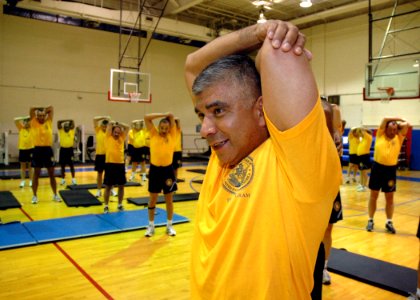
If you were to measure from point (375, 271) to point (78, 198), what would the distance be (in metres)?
5.58

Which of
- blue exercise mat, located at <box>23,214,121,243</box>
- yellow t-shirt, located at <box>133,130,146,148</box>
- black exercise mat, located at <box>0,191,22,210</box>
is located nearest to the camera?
blue exercise mat, located at <box>23,214,121,243</box>

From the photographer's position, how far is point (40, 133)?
6863mm

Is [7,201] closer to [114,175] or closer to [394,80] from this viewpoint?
[114,175]

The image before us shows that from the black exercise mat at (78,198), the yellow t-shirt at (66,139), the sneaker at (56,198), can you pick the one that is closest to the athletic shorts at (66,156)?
the yellow t-shirt at (66,139)

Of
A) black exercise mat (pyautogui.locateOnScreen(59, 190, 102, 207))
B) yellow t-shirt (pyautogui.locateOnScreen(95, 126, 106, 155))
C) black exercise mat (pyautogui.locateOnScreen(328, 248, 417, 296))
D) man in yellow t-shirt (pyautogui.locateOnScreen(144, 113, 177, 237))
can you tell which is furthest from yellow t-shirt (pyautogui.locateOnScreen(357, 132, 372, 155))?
black exercise mat (pyautogui.locateOnScreen(59, 190, 102, 207))

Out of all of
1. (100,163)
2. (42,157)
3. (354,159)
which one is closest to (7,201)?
(42,157)

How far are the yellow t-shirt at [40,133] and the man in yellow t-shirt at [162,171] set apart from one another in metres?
2.80

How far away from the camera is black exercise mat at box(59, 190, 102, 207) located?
6826mm

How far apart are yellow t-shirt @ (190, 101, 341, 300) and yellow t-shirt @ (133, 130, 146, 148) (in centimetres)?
929

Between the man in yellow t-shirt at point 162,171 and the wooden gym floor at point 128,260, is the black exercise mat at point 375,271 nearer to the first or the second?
the wooden gym floor at point 128,260

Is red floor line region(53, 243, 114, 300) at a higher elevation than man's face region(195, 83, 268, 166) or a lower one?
lower

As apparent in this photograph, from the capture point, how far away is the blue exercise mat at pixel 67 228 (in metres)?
4.86

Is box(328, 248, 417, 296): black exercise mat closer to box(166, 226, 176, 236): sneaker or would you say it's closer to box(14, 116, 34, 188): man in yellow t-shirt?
box(166, 226, 176, 236): sneaker

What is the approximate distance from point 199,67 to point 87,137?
13.7 m
